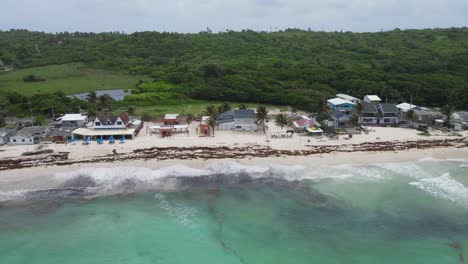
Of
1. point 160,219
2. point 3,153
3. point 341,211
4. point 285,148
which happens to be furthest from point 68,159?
point 341,211

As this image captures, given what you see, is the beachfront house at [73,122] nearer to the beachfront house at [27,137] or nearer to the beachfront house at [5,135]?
the beachfront house at [27,137]

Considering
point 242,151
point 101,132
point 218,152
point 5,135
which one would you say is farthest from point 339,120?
point 5,135

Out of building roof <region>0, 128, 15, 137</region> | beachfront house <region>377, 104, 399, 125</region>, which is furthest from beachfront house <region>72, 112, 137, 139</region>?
beachfront house <region>377, 104, 399, 125</region>

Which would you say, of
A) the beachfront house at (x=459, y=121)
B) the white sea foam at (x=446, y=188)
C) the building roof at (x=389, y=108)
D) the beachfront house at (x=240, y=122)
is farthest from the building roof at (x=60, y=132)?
the beachfront house at (x=459, y=121)

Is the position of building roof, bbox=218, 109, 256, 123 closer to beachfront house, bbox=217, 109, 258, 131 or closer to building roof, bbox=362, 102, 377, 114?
beachfront house, bbox=217, 109, 258, 131

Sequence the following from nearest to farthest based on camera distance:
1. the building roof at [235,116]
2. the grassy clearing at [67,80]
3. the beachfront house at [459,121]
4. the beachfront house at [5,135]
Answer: the beachfront house at [5,135] → the beachfront house at [459,121] → the building roof at [235,116] → the grassy clearing at [67,80]

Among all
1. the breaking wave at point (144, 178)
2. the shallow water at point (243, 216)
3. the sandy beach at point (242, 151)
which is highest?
the sandy beach at point (242, 151)

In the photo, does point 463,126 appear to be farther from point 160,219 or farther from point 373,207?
point 160,219

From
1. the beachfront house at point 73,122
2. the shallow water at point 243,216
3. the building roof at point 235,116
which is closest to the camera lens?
the shallow water at point 243,216
